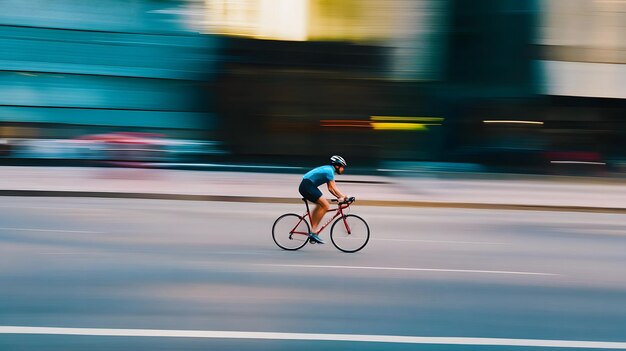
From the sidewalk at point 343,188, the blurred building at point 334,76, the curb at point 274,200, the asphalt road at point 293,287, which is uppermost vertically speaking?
the blurred building at point 334,76

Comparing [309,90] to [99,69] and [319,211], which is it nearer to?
[99,69]

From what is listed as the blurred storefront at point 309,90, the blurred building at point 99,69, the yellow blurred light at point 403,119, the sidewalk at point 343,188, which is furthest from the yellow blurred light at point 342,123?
the blurred building at point 99,69

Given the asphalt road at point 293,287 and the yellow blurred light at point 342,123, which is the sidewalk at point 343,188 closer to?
the asphalt road at point 293,287

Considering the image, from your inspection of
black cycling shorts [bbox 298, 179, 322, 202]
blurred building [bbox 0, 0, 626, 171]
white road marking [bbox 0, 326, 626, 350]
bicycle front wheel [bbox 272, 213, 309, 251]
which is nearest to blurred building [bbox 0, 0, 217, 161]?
blurred building [bbox 0, 0, 626, 171]

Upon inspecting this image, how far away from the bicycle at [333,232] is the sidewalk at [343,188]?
249 inches

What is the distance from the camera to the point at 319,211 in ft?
34.6

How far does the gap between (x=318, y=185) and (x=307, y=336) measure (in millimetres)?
3981

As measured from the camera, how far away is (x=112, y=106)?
36719 mm

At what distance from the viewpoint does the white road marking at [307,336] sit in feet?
20.4

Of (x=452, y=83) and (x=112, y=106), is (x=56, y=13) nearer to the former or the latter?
(x=112, y=106)

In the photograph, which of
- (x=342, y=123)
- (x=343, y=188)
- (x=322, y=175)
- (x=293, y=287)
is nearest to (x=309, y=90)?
(x=342, y=123)

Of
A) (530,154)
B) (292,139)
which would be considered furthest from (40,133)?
(530,154)

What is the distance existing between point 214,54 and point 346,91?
250 inches

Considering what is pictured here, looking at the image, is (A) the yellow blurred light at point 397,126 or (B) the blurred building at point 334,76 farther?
(A) the yellow blurred light at point 397,126
